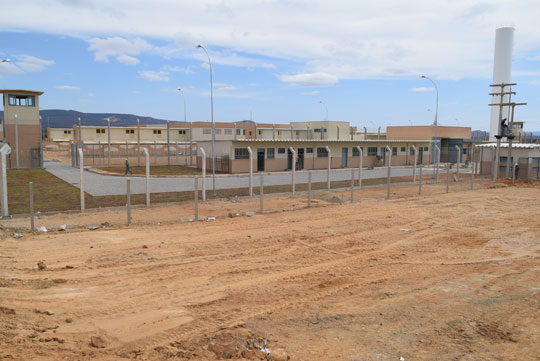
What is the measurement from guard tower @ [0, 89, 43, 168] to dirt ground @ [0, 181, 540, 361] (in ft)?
92.6

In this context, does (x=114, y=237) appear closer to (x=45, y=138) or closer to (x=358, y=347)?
(x=358, y=347)

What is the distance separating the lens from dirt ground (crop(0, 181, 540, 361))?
564 cm

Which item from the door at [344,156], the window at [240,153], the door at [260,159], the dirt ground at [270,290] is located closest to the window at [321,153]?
the door at [344,156]

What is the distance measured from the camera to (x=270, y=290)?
7840 mm

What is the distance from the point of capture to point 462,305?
719cm

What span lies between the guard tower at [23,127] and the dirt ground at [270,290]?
92.6 feet

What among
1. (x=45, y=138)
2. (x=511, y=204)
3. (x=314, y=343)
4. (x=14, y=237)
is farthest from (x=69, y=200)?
(x=45, y=138)

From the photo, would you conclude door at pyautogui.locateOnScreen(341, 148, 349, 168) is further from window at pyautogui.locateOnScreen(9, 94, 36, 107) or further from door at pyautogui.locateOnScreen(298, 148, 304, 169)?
window at pyautogui.locateOnScreen(9, 94, 36, 107)

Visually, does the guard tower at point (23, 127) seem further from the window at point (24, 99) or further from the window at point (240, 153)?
the window at point (240, 153)

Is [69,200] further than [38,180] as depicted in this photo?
No

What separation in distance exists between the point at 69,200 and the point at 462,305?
16663 mm

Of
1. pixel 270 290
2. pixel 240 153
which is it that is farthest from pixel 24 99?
pixel 270 290

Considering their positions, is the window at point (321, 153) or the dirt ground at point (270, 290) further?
the window at point (321, 153)

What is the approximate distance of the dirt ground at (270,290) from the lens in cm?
564
